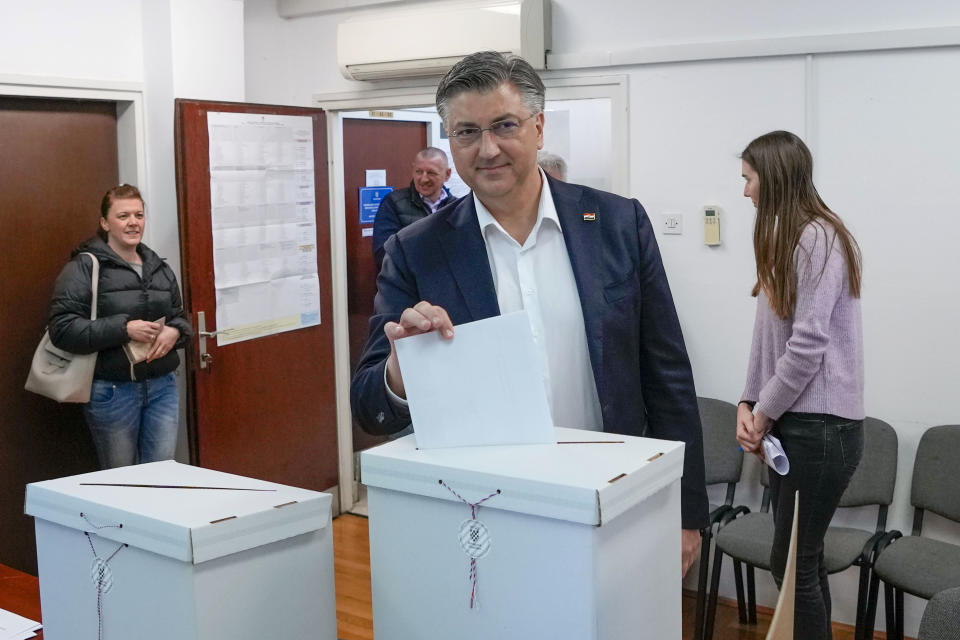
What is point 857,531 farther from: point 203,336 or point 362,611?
point 203,336

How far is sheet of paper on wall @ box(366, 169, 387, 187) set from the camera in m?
5.46

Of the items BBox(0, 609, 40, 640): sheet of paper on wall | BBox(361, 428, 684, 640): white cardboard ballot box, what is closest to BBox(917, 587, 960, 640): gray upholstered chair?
BBox(361, 428, 684, 640): white cardboard ballot box

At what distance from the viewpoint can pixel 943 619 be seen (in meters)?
1.61

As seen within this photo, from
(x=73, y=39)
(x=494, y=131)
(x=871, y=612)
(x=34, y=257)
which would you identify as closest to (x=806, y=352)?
(x=871, y=612)

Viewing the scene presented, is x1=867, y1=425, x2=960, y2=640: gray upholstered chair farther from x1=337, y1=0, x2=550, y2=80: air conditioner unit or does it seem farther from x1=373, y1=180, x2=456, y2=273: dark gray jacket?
x1=373, y1=180, x2=456, y2=273: dark gray jacket

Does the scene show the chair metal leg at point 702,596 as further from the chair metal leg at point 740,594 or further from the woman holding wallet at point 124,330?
the woman holding wallet at point 124,330

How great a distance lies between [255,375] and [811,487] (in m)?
2.50

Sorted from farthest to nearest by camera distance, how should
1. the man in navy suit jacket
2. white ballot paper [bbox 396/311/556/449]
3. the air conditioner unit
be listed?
1. the air conditioner unit
2. the man in navy suit jacket
3. white ballot paper [bbox 396/311/556/449]

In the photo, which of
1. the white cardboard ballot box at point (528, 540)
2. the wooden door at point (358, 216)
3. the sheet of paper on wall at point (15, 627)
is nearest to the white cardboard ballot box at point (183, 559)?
the white cardboard ballot box at point (528, 540)

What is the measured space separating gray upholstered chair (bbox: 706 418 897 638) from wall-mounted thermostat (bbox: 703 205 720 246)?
0.83 metres

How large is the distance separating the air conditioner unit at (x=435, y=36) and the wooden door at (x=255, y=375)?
42cm

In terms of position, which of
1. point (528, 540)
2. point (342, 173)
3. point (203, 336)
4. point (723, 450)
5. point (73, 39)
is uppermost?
point (73, 39)

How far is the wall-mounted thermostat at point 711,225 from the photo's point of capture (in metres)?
3.55

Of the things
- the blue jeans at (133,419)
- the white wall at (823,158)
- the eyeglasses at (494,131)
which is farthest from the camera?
the blue jeans at (133,419)
